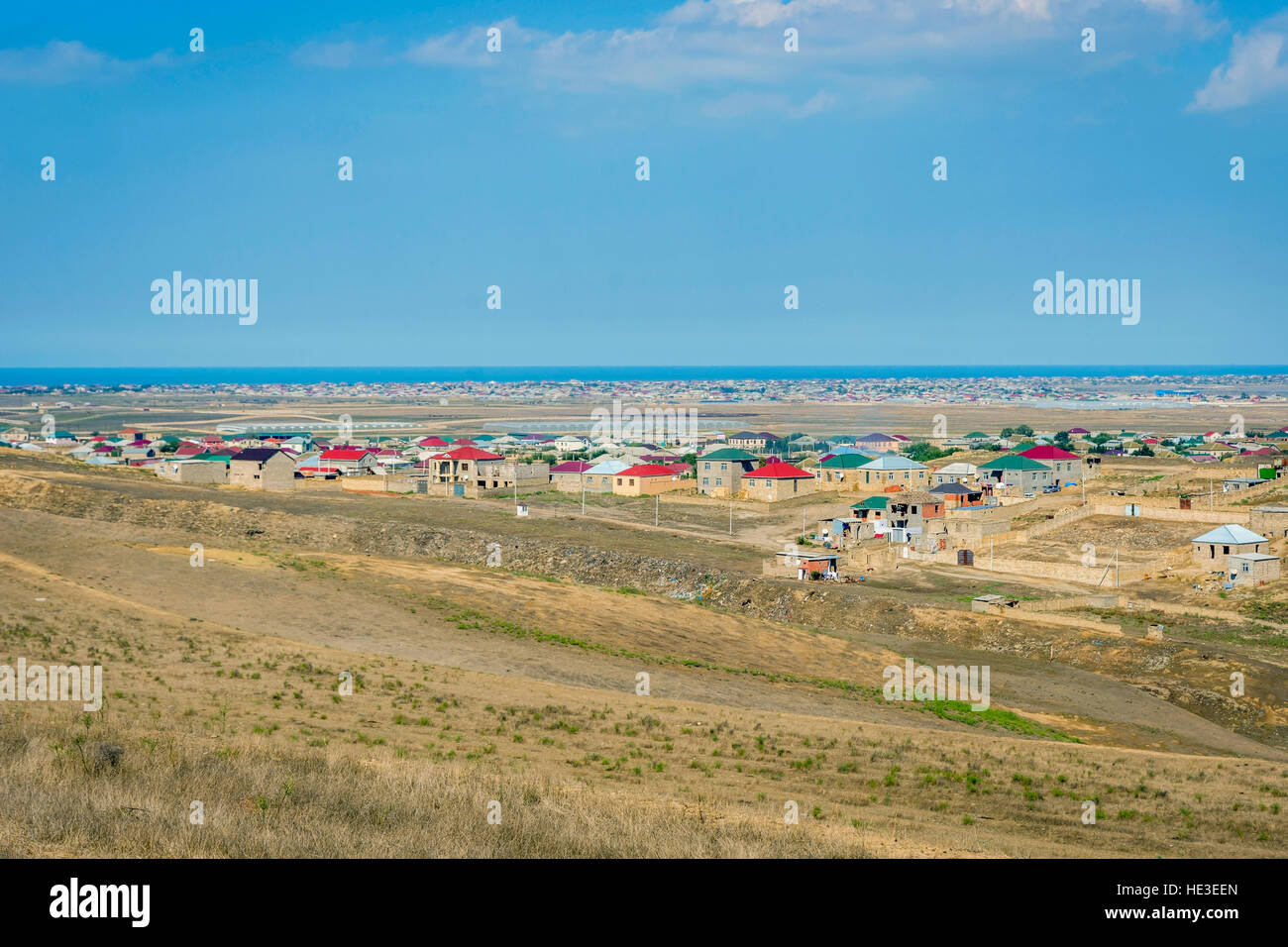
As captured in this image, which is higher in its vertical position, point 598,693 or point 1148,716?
point 598,693

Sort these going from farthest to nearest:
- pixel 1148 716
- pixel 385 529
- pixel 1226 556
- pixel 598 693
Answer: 1. pixel 385 529
2. pixel 1226 556
3. pixel 1148 716
4. pixel 598 693

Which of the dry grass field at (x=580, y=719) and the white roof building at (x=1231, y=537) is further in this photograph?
the white roof building at (x=1231, y=537)

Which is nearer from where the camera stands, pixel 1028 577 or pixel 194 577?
pixel 194 577

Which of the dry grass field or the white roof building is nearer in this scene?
the dry grass field

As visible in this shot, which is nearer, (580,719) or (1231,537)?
(580,719)

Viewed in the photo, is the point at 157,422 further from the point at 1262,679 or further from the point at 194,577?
the point at 1262,679

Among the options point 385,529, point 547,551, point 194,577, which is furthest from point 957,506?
point 194,577

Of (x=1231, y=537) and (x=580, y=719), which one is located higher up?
(x=1231, y=537)
